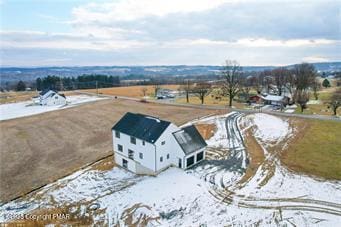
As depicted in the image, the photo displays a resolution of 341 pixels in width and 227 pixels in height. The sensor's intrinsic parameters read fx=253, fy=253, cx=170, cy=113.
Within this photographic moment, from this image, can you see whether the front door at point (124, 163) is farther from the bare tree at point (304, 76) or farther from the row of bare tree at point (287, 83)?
the bare tree at point (304, 76)

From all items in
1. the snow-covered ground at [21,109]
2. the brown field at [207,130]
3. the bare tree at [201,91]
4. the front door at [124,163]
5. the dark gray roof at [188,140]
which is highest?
the bare tree at [201,91]

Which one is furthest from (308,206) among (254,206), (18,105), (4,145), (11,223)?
(18,105)

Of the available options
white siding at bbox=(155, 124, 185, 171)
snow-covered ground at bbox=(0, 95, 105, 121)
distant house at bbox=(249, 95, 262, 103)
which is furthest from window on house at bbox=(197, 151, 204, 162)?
snow-covered ground at bbox=(0, 95, 105, 121)

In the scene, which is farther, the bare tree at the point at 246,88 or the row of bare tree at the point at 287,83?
the bare tree at the point at 246,88

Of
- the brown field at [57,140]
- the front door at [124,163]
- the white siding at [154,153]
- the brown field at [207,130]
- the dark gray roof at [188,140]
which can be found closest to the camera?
the white siding at [154,153]

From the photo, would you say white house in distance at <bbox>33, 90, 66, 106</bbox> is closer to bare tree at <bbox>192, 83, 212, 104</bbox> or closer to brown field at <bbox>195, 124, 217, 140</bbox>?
bare tree at <bbox>192, 83, 212, 104</bbox>

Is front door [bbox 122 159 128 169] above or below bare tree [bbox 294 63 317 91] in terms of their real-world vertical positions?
below

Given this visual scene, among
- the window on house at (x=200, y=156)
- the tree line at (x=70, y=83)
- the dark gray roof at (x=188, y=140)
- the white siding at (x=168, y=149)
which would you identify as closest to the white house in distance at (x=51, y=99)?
the tree line at (x=70, y=83)
